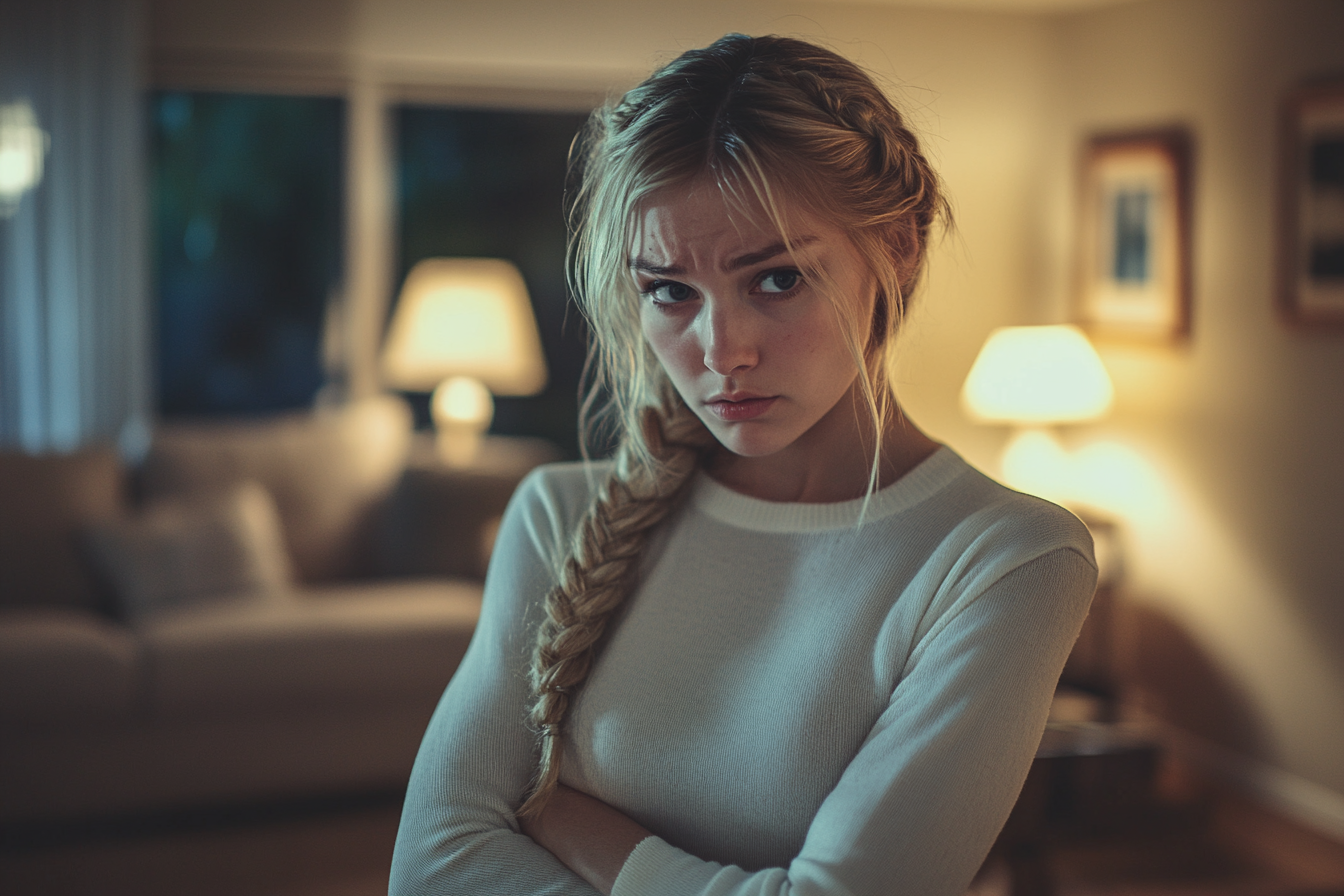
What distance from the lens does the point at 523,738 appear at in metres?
1.04

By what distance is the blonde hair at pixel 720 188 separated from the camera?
0.89 metres

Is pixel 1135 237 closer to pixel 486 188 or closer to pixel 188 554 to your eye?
pixel 486 188

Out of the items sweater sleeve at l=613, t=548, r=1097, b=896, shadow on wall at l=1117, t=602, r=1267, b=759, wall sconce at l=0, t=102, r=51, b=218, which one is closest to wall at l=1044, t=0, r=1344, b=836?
shadow on wall at l=1117, t=602, r=1267, b=759

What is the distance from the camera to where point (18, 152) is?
4223 mm

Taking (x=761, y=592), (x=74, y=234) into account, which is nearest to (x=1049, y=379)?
(x=761, y=592)

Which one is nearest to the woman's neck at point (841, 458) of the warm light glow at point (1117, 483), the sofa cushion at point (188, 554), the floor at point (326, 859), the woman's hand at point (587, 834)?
the woman's hand at point (587, 834)

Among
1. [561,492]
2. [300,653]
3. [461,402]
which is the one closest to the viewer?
[561,492]

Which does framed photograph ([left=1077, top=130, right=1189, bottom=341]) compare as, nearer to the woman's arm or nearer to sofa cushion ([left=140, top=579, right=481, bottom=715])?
sofa cushion ([left=140, top=579, right=481, bottom=715])

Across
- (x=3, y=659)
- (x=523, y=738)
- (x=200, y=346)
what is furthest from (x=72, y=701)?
(x=523, y=738)

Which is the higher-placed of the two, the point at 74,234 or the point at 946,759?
the point at 74,234

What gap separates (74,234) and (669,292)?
3975mm

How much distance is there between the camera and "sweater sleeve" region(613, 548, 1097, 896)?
814mm

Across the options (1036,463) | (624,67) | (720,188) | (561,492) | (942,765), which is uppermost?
(624,67)

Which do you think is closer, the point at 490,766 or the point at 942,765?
the point at 942,765
